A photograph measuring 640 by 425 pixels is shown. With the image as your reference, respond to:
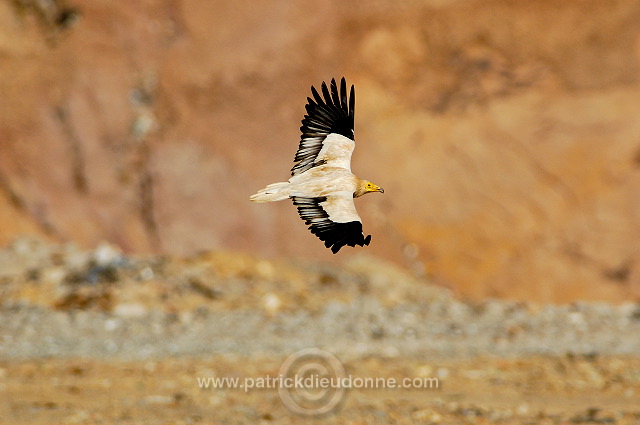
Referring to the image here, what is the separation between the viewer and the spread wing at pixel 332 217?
16.4 feet

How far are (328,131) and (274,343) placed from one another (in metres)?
6.36

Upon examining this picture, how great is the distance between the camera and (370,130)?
13.9 m

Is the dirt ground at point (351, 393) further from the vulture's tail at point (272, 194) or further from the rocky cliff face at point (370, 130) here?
the vulture's tail at point (272, 194)

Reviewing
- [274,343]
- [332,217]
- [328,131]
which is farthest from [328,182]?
[274,343]

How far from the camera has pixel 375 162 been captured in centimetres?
1372

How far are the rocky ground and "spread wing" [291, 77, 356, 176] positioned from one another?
3.78m

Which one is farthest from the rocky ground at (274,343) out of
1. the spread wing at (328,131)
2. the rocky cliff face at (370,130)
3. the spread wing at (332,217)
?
the spread wing at (332,217)

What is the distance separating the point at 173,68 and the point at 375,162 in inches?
122

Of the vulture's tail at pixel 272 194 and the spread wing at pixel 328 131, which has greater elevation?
the spread wing at pixel 328 131

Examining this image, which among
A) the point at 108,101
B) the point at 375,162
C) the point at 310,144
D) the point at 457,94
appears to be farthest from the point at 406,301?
the point at 310,144

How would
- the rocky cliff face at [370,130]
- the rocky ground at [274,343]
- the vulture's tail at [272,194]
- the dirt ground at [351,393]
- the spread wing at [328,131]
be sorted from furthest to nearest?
1. the rocky cliff face at [370,130]
2. the rocky ground at [274,343]
3. the dirt ground at [351,393]
4. the spread wing at [328,131]
5. the vulture's tail at [272,194]

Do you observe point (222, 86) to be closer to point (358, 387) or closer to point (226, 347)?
point (226, 347)

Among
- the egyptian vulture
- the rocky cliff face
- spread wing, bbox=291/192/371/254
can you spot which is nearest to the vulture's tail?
the egyptian vulture

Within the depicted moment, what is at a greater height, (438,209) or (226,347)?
(438,209)
